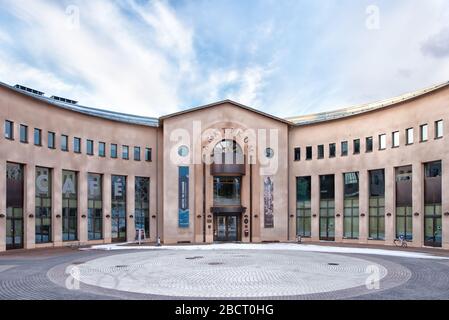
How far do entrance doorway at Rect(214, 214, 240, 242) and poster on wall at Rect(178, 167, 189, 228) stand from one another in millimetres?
3171

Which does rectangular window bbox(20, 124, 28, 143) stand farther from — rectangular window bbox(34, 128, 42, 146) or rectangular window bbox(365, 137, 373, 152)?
rectangular window bbox(365, 137, 373, 152)

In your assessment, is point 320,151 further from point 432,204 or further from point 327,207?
point 432,204

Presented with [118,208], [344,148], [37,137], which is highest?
[37,137]

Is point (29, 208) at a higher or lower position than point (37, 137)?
lower

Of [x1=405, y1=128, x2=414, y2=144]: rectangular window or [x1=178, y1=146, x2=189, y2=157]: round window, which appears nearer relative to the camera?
[x1=405, y1=128, x2=414, y2=144]: rectangular window

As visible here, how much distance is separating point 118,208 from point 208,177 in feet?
31.4

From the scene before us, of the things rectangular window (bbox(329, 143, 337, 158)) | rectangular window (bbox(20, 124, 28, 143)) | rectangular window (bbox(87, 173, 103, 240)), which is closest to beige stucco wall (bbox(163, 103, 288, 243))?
rectangular window (bbox(329, 143, 337, 158))

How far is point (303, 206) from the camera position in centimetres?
4397

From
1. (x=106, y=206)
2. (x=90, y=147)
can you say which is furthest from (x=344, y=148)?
(x=90, y=147)

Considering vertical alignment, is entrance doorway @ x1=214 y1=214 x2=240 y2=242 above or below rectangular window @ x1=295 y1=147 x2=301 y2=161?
below

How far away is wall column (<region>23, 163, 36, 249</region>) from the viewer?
3328cm

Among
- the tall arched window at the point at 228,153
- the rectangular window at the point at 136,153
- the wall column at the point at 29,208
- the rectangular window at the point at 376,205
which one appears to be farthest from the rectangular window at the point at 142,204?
the rectangular window at the point at 376,205

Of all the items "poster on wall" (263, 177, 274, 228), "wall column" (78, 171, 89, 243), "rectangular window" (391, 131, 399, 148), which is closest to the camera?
"rectangular window" (391, 131, 399, 148)
